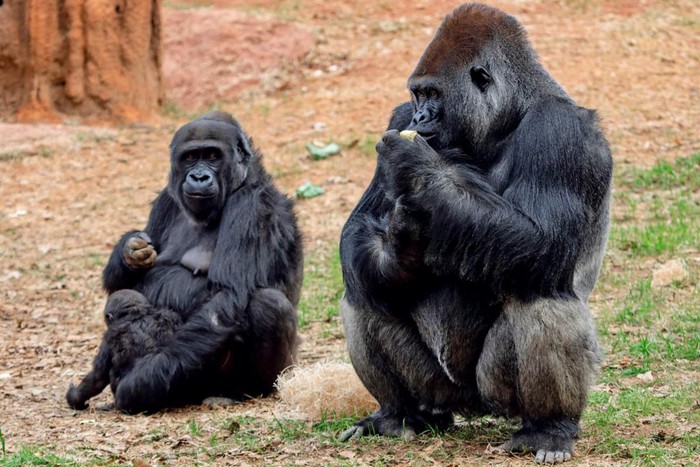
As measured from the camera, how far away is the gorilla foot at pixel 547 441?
14.0ft

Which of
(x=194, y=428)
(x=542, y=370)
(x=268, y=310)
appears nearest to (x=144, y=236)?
(x=268, y=310)

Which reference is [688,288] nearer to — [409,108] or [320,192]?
[409,108]

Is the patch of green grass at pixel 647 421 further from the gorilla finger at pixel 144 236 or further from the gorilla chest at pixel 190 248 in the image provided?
the gorilla finger at pixel 144 236

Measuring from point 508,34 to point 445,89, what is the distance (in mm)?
397

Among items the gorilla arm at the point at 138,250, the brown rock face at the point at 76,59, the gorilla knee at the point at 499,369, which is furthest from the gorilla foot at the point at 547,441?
the brown rock face at the point at 76,59

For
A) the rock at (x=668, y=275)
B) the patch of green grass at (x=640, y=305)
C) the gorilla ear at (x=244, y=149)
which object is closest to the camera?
the gorilla ear at (x=244, y=149)

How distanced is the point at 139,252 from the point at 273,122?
6377 millimetres

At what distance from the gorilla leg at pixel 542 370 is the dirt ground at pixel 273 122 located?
5.78 feet

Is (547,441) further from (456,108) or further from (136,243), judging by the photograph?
(136,243)

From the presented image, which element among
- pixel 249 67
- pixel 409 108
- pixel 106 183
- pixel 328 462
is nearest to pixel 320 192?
pixel 106 183

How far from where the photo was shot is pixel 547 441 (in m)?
4.34

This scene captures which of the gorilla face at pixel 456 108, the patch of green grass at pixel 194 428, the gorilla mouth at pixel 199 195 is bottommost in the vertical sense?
the patch of green grass at pixel 194 428

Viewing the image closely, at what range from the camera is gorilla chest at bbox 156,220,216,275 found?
6.30 m

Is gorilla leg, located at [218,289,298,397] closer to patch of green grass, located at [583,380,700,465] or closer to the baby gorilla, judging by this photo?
the baby gorilla
